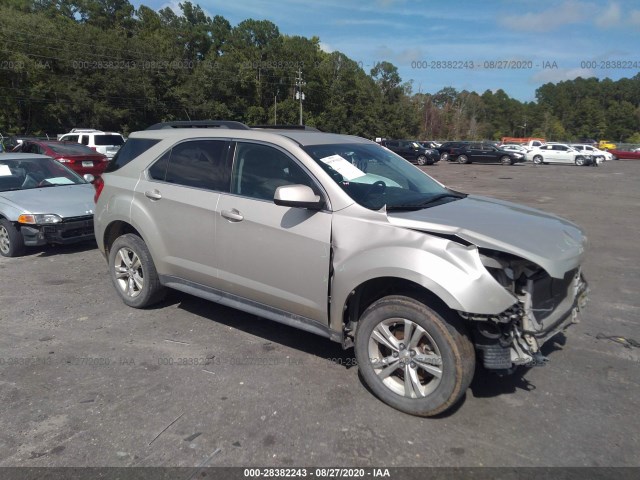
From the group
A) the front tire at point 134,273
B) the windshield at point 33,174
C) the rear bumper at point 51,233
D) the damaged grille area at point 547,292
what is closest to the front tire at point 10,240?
the rear bumper at point 51,233

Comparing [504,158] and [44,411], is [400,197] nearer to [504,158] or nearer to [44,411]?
[44,411]

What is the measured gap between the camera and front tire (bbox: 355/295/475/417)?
10.4ft

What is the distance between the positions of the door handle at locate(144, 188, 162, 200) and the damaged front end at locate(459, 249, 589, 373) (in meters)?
3.12

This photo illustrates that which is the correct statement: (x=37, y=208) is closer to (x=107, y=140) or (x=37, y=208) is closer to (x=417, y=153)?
(x=107, y=140)

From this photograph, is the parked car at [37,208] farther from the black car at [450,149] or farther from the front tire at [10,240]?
the black car at [450,149]

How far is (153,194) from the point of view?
492 cm

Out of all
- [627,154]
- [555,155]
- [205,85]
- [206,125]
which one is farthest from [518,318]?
[205,85]

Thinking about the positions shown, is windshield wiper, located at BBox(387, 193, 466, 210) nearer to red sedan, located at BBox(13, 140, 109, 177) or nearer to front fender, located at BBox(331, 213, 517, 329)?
front fender, located at BBox(331, 213, 517, 329)

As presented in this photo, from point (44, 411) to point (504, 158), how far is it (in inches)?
1590

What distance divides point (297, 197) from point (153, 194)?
197 cm

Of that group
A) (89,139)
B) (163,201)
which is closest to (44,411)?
(163,201)

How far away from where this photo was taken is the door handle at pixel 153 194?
4.88 meters

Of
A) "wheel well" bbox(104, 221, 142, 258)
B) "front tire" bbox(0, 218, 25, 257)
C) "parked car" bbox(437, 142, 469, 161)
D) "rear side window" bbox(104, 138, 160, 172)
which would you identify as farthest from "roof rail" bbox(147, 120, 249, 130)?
"parked car" bbox(437, 142, 469, 161)

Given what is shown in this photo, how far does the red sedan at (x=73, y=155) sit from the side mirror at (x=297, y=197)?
1088 cm
